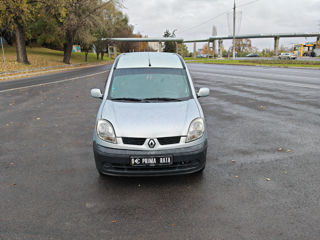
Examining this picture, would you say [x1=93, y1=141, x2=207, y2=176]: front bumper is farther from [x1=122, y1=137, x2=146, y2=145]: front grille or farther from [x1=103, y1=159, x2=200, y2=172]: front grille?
[x1=122, y1=137, x2=146, y2=145]: front grille

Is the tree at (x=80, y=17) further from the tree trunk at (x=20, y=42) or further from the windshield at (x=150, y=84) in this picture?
the windshield at (x=150, y=84)

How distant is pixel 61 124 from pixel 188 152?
4.96 meters

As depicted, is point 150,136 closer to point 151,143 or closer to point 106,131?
point 151,143

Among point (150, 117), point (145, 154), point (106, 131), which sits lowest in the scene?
point (145, 154)

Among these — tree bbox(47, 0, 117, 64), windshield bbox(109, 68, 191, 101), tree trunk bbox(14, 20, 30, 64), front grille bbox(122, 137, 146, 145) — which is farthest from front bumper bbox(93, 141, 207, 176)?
tree bbox(47, 0, 117, 64)

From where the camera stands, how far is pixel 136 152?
155 inches

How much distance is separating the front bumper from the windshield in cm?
119

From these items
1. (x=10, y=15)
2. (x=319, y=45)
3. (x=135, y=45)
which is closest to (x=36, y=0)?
(x=10, y=15)

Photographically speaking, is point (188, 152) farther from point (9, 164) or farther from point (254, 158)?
point (9, 164)

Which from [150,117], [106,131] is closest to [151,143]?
[150,117]

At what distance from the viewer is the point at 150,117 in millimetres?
4215

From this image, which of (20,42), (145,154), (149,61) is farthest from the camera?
(20,42)

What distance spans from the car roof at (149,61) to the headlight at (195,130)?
1.73m

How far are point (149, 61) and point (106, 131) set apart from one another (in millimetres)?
2174
